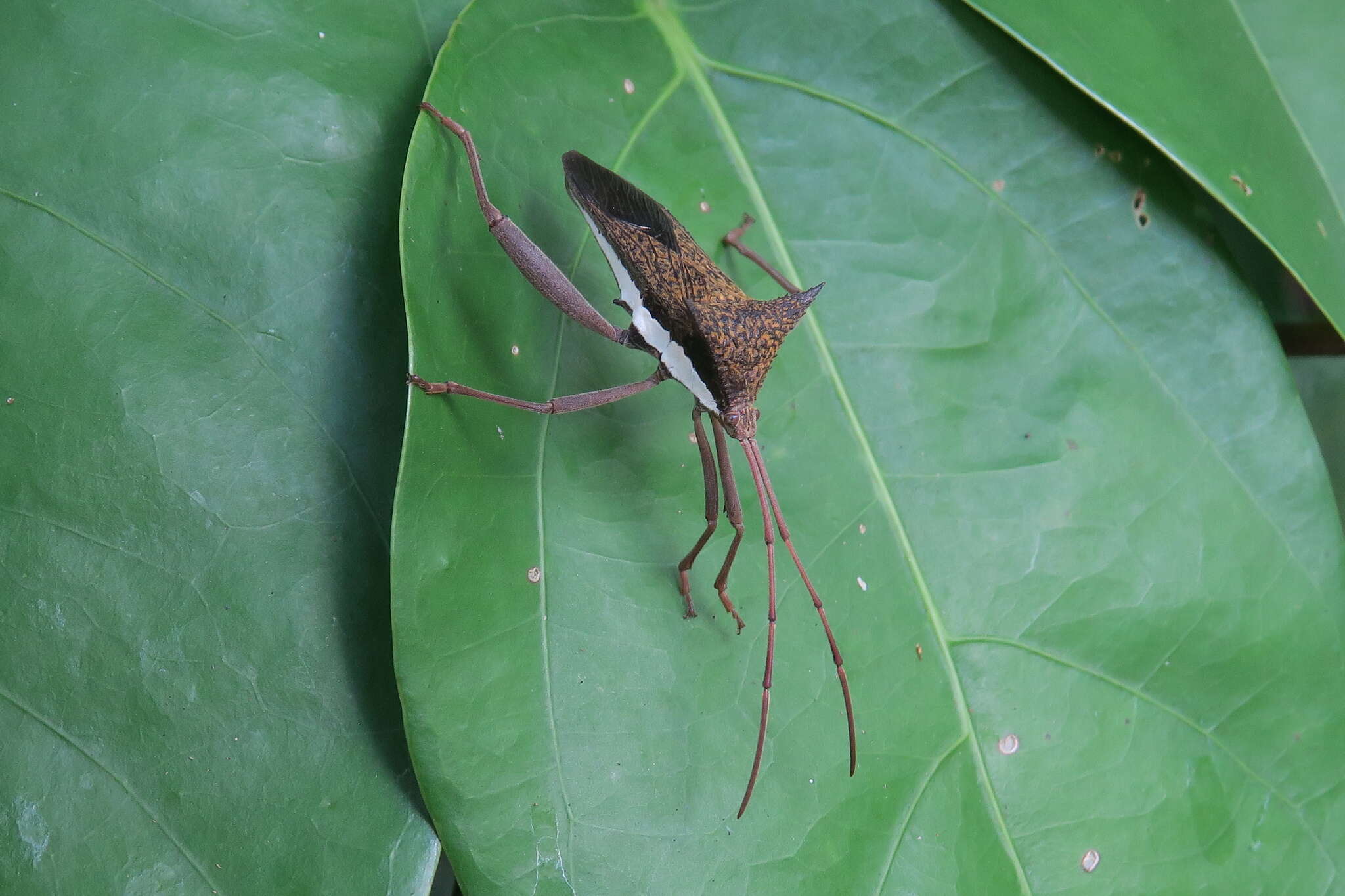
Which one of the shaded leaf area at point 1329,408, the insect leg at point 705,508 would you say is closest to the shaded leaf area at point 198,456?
the insect leg at point 705,508

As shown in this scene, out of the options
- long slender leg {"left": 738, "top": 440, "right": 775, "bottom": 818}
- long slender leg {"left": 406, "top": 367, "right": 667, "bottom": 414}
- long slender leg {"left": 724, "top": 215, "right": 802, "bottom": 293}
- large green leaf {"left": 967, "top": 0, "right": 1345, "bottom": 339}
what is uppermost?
large green leaf {"left": 967, "top": 0, "right": 1345, "bottom": 339}

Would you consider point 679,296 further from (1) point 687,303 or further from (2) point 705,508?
(2) point 705,508

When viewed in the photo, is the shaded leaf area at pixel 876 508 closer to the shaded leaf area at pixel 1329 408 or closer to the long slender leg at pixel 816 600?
the long slender leg at pixel 816 600

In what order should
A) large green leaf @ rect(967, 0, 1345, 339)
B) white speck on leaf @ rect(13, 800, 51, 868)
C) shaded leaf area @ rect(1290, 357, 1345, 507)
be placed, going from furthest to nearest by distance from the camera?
1. shaded leaf area @ rect(1290, 357, 1345, 507)
2. large green leaf @ rect(967, 0, 1345, 339)
3. white speck on leaf @ rect(13, 800, 51, 868)

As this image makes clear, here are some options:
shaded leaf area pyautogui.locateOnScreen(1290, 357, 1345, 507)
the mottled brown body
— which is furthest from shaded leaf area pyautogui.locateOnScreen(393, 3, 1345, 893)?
shaded leaf area pyautogui.locateOnScreen(1290, 357, 1345, 507)

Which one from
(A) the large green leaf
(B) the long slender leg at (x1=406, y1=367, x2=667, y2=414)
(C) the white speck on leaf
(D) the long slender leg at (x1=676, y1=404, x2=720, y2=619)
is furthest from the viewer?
(A) the large green leaf

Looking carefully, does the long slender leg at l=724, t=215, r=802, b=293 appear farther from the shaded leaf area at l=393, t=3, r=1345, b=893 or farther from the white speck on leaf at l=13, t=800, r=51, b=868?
the white speck on leaf at l=13, t=800, r=51, b=868
